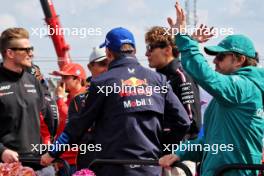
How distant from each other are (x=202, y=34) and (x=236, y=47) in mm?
254

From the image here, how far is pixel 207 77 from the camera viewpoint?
3.71 metres

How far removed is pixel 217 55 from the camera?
4156 millimetres

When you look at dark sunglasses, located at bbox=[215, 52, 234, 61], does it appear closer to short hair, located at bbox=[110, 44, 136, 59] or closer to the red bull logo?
the red bull logo

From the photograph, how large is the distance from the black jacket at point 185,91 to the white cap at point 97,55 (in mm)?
665

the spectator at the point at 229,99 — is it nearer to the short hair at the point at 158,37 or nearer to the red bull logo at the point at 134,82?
the red bull logo at the point at 134,82

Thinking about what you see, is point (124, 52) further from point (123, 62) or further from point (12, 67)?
point (12, 67)

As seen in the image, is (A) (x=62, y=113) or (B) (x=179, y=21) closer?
(B) (x=179, y=21)

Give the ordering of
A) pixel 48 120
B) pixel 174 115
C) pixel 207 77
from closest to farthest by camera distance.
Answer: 1. pixel 207 77
2. pixel 174 115
3. pixel 48 120

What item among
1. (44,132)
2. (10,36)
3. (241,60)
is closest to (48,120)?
(44,132)

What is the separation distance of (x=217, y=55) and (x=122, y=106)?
2.38ft

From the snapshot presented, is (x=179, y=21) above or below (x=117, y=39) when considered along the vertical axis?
above

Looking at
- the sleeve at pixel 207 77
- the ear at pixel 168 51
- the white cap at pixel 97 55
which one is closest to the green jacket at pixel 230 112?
the sleeve at pixel 207 77

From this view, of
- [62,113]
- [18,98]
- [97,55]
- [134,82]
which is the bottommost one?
[62,113]

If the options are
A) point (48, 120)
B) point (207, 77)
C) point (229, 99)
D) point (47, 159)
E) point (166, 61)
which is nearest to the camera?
point (207, 77)
